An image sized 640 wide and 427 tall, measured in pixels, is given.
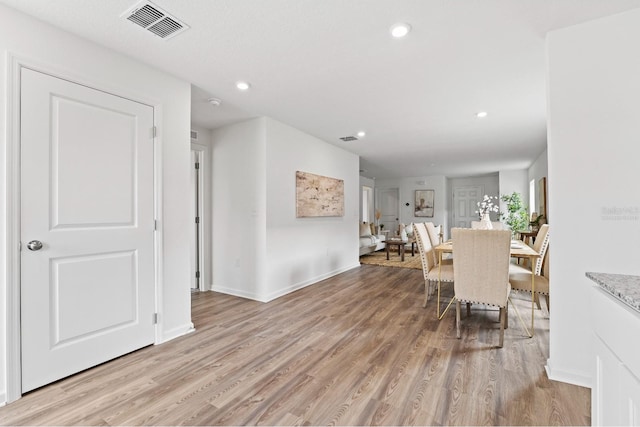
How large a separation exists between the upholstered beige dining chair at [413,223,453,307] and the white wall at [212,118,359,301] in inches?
69.9

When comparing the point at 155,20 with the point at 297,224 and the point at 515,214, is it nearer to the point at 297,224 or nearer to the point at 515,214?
the point at 297,224

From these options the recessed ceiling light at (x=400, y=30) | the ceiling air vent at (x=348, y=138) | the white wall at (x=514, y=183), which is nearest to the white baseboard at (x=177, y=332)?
the recessed ceiling light at (x=400, y=30)

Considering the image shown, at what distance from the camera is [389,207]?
10844 millimetres

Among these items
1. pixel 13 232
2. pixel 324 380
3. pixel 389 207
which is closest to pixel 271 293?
pixel 324 380

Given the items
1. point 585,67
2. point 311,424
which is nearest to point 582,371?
point 311,424

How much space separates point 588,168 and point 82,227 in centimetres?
344

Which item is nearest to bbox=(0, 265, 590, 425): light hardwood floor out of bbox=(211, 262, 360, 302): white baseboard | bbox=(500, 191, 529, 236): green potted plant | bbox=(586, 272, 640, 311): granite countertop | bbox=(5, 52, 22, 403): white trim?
bbox=(5, 52, 22, 403): white trim

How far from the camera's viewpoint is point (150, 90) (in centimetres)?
246

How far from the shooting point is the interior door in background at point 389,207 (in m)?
10.7

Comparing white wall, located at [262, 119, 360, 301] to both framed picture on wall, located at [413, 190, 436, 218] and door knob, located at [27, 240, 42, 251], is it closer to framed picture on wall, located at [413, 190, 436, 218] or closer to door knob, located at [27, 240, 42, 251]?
door knob, located at [27, 240, 42, 251]

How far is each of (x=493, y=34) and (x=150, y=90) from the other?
107 inches

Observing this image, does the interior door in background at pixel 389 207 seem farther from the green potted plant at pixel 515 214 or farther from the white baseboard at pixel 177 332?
the white baseboard at pixel 177 332

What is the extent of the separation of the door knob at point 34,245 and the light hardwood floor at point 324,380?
903 mm

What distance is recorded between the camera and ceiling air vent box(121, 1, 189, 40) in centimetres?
177
